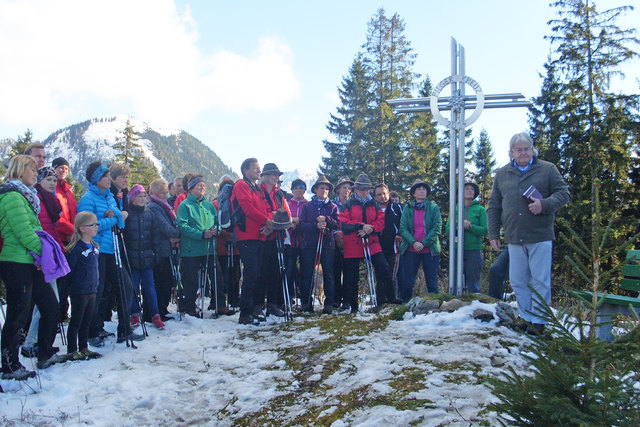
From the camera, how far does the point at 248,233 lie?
23.2 feet

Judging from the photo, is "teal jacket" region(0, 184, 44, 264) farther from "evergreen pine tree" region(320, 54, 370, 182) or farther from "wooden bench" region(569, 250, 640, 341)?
"evergreen pine tree" region(320, 54, 370, 182)

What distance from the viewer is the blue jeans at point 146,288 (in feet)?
22.4

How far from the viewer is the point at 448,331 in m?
5.38

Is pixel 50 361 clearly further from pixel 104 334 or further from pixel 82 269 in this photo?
pixel 104 334

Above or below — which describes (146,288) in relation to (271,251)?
below

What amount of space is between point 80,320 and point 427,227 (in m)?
5.59

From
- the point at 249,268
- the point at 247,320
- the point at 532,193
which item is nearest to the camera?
the point at 532,193

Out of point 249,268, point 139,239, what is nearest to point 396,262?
point 249,268

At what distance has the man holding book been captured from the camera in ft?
16.4

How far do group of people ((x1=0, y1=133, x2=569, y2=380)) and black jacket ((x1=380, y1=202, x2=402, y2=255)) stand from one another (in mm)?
20

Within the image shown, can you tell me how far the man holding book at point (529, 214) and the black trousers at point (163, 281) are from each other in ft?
17.4

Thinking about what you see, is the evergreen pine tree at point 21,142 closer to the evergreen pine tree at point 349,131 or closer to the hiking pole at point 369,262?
the evergreen pine tree at point 349,131

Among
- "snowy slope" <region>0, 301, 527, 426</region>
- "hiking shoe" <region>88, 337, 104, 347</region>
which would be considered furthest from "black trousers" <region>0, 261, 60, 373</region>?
"hiking shoe" <region>88, 337, 104, 347</region>

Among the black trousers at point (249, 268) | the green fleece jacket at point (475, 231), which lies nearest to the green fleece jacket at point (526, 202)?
the green fleece jacket at point (475, 231)
